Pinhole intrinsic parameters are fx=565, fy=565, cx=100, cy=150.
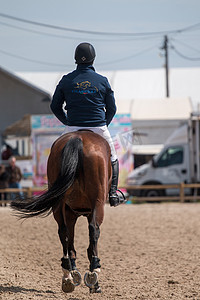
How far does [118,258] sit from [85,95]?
10.7ft

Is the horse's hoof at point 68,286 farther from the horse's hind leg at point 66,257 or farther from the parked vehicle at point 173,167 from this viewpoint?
the parked vehicle at point 173,167

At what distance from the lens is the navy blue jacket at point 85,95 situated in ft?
20.1

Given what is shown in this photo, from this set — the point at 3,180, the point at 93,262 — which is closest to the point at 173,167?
the point at 3,180

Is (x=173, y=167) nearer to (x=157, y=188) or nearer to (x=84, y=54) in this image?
(x=157, y=188)

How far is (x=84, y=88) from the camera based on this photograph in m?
6.11

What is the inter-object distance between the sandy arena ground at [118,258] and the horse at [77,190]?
303mm

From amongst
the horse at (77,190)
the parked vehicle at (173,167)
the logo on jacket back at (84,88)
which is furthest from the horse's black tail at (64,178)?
the parked vehicle at (173,167)

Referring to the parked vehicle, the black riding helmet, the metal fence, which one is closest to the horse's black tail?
the black riding helmet

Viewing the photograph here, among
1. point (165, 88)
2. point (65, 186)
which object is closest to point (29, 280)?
point (65, 186)

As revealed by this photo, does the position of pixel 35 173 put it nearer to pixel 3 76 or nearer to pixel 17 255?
pixel 3 76

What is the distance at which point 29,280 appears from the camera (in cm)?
651

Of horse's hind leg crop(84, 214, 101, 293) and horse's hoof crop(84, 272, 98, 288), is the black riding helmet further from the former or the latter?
horse's hoof crop(84, 272, 98, 288)

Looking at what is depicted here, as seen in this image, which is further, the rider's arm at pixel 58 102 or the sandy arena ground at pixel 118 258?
the rider's arm at pixel 58 102

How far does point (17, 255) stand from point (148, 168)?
12.8m
